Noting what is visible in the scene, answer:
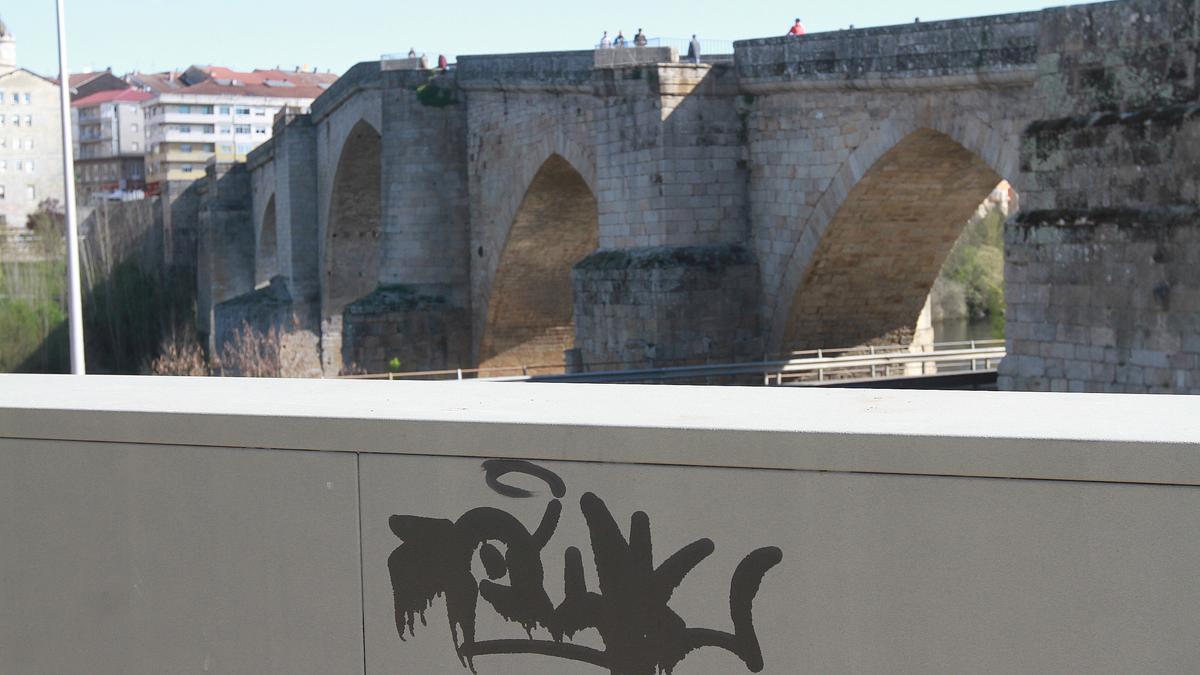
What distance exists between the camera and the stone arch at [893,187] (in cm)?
1457

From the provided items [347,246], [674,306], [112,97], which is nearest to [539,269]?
[674,306]

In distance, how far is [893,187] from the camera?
55.0 feet

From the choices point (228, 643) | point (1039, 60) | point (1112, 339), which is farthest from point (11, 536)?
point (1039, 60)

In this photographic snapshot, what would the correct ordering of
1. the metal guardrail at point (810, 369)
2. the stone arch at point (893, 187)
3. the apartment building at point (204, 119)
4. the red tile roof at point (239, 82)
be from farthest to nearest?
the red tile roof at point (239, 82) → the apartment building at point (204, 119) → the metal guardrail at point (810, 369) → the stone arch at point (893, 187)

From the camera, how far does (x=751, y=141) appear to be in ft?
59.2

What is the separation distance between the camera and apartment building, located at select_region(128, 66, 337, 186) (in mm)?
81250

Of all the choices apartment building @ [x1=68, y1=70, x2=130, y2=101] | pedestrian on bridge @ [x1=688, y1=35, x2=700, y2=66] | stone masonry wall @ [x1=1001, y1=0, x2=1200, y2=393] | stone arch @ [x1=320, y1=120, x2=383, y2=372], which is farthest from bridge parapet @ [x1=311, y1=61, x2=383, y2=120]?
apartment building @ [x1=68, y1=70, x2=130, y2=101]

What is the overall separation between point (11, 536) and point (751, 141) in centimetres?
1526

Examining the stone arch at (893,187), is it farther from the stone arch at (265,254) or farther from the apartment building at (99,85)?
the apartment building at (99,85)

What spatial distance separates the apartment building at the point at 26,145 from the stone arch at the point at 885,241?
58083 mm

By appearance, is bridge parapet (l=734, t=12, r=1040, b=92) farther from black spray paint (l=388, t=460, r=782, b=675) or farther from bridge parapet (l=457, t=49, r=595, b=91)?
black spray paint (l=388, t=460, r=782, b=675)

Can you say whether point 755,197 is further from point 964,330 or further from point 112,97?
point 112,97

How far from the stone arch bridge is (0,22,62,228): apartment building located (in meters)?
38.4

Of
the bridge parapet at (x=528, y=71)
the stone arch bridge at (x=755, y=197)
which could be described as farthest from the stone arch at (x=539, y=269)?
the bridge parapet at (x=528, y=71)
